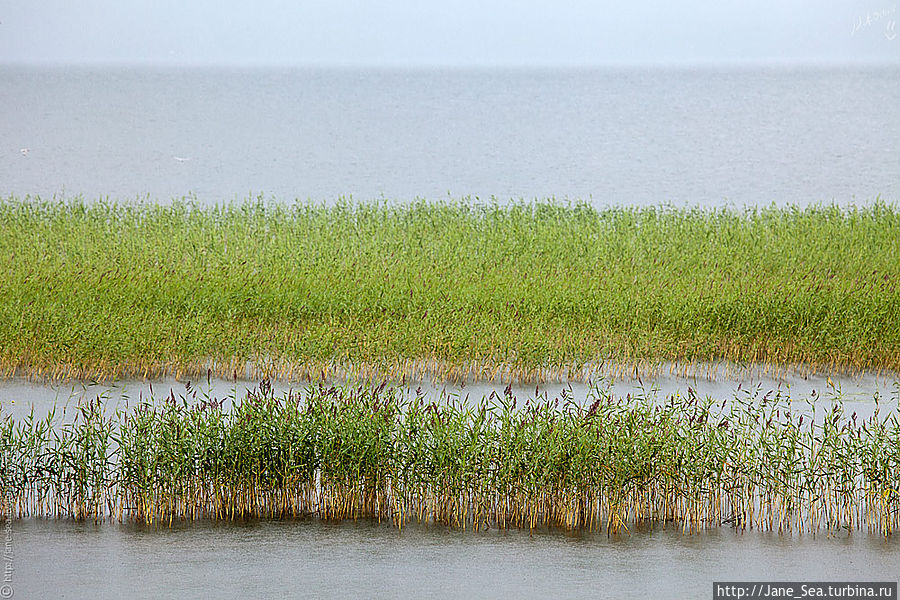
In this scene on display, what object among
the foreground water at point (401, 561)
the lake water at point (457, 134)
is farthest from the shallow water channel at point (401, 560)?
the lake water at point (457, 134)

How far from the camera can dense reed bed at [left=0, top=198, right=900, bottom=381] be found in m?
4.08

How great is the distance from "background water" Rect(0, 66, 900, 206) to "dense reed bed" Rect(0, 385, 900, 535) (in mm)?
2524

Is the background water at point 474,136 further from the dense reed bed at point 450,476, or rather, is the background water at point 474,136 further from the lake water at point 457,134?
the dense reed bed at point 450,476

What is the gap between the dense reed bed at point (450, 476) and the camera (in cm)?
297

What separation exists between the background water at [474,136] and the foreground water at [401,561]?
2752mm

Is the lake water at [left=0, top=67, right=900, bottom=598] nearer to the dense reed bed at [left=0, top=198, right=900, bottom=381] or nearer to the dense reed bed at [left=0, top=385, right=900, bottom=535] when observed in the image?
the dense reed bed at [left=0, top=198, right=900, bottom=381]

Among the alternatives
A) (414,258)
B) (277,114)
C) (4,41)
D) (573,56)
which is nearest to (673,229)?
(573,56)

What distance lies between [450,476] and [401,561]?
1.08 feet

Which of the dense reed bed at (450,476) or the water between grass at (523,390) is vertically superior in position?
the water between grass at (523,390)

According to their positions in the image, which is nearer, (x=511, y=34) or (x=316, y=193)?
(x=511, y=34)

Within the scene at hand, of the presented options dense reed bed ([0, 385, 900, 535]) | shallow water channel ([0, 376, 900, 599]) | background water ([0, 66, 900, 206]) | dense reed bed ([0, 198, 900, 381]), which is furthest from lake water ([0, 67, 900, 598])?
shallow water channel ([0, 376, 900, 599])

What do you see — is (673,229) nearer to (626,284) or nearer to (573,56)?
(626,284)

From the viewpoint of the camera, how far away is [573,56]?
513 centimetres

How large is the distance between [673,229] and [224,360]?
7.98 ft
